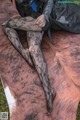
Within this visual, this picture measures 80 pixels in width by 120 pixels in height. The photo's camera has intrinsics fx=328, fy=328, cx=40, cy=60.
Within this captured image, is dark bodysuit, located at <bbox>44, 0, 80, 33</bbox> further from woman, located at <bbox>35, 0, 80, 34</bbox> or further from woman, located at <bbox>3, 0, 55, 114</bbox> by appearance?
woman, located at <bbox>3, 0, 55, 114</bbox>

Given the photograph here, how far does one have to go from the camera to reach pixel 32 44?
3.14 meters

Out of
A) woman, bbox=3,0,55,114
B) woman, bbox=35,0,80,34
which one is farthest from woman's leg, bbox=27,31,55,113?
woman, bbox=35,0,80,34

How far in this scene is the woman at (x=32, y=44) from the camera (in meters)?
2.89

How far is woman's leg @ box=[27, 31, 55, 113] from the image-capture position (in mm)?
2824

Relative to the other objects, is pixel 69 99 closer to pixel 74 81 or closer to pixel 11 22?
pixel 74 81

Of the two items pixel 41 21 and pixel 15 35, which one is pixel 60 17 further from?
pixel 15 35

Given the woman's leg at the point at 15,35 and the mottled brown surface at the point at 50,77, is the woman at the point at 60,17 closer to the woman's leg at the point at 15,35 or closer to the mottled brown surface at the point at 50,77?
the mottled brown surface at the point at 50,77

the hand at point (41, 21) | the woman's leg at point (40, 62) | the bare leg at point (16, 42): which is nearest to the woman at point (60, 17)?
the hand at point (41, 21)

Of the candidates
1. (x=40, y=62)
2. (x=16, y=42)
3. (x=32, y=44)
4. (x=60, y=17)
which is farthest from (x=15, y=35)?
(x=60, y=17)

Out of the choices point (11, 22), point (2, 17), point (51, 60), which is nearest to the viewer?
point (51, 60)

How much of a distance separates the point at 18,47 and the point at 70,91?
688 millimetres

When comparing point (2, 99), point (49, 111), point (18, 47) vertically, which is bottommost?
point (2, 99)

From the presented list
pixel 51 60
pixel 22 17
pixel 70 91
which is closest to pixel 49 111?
pixel 70 91

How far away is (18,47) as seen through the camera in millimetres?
3154
